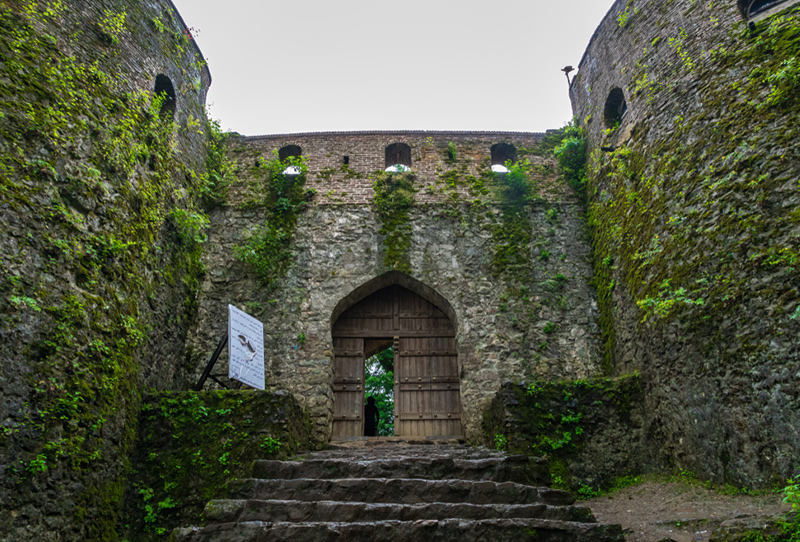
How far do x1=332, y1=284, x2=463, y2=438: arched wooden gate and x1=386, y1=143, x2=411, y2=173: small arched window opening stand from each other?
2470 mm

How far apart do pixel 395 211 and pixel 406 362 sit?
2.49m

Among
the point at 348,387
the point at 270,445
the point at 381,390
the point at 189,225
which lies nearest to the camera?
the point at 270,445

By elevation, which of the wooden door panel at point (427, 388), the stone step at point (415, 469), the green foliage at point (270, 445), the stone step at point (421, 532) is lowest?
the stone step at point (421, 532)

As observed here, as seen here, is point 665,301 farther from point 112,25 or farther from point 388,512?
point 112,25

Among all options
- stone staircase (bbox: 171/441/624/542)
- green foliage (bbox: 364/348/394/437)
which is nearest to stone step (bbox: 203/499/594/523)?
stone staircase (bbox: 171/441/624/542)

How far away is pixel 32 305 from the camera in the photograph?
4574 millimetres

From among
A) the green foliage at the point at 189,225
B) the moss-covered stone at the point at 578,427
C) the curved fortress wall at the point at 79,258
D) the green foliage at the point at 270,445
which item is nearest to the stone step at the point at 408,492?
the green foliage at the point at 270,445

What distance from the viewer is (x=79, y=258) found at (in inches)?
206

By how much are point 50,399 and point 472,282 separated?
18.4 feet

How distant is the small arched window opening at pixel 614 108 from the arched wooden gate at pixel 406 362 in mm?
4055

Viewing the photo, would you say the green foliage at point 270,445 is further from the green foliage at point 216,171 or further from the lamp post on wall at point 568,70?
the lamp post on wall at point 568,70

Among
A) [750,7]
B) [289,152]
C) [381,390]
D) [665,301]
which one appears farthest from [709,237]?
[381,390]

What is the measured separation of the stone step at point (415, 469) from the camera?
5.10m

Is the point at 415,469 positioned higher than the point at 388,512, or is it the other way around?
the point at 415,469
